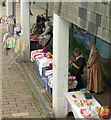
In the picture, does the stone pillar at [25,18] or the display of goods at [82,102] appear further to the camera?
the stone pillar at [25,18]

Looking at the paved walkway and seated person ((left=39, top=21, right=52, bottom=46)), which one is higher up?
seated person ((left=39, top=21, right=52, bottom=46))

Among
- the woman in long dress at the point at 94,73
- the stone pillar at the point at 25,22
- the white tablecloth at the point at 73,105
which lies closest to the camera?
the white tablecloth at the point at 73,105

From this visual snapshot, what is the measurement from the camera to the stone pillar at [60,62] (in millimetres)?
8000

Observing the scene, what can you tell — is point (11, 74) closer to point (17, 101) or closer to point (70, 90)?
point (17, 101)

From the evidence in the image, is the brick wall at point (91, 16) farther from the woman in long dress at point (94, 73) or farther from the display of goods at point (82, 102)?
the woman in long dress at point (94, 73)

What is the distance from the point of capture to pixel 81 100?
7988 mm

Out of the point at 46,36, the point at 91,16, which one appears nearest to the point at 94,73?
the point at 91,16

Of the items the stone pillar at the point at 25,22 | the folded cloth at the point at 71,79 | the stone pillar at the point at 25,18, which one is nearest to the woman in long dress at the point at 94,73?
the folded cloth at the point at 71,79

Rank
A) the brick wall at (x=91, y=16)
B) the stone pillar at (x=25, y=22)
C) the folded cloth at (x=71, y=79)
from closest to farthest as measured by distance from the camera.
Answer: the brick wall at (x=91, y=16) → the folded cloth at (x=71, y=79) → the stone pillar at (x=25, y=22)

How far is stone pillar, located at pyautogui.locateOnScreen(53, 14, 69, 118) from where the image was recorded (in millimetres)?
8000

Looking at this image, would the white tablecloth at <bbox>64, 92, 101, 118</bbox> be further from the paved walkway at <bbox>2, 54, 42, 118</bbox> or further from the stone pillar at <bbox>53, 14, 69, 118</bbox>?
the paved walkway at <bbox>2, 54, 42, 118</bbox>

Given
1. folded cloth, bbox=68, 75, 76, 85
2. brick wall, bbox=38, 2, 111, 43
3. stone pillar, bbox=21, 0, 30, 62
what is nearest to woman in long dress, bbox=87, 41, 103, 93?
folded cloth, bbox=68, 75, 76, 85

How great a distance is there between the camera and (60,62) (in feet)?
26.9

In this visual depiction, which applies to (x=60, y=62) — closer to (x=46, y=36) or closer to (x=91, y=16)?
(x=91, y=16)
